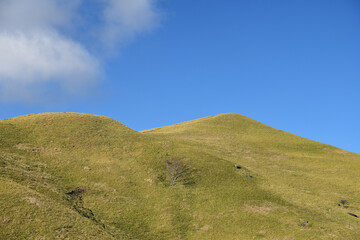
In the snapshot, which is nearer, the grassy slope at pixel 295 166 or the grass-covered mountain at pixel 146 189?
the grass-covered mountain at pixel 146 189

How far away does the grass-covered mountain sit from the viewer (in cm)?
4184

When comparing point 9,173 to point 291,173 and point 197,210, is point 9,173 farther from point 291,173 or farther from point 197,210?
point 291,173

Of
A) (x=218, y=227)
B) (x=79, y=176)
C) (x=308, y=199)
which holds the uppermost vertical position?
(x=79, y=176)

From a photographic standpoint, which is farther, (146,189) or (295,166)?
(295,166)

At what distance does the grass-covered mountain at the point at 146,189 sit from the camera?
41.8m

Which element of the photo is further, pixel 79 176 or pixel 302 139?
pixel 302 139

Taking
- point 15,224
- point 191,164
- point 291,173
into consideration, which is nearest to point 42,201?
point 15,224

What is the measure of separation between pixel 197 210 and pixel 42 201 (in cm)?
2539

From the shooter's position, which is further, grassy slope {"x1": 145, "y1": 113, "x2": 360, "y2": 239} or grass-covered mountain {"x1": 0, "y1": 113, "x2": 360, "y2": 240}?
grassy slope {"x1": 145, "y1": 113, "x2": 360, "y2": 239}

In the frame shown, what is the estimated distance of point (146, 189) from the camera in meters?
57.2

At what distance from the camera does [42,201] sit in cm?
4119

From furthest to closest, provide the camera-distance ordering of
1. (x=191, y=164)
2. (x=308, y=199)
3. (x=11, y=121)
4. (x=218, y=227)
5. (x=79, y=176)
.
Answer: (x=11, y=121)
(x=191, y=164)
(x=308, y=199)
(x=79, y=176)
(x=218, y=227)

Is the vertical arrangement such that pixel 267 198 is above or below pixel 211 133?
below

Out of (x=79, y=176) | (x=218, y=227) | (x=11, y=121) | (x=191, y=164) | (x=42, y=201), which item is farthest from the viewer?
(x=11, y=121)
